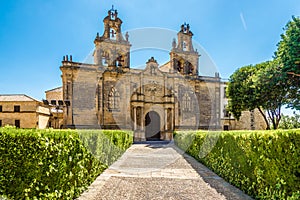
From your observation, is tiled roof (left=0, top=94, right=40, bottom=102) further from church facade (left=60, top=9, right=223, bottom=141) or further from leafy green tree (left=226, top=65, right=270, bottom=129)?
leafy green tree (left=226, top=65, right=270, bottom=129)

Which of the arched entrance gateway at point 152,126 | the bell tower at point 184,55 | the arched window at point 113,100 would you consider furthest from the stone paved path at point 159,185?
the bell tower at point 184,55

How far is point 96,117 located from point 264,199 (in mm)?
17088

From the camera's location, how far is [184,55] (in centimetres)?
2475

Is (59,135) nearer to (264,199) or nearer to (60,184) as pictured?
(60,184)

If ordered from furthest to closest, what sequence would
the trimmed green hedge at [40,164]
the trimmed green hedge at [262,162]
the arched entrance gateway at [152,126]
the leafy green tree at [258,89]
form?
the arched entrance gateway at [152,126] < the leafy green tree at [258,89] < the trimmed green hedge at [262,162] < the trimmed green hedge at [40,164]

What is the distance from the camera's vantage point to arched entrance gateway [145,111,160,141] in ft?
78.5

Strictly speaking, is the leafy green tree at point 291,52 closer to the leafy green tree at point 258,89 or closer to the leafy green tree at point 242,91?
the leafy green tree at point 258,89

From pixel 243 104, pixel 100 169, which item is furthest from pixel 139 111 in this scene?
pixel 100 169

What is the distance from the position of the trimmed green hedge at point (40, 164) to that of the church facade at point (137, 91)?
1512cm

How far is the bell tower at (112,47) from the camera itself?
20875 millimetres

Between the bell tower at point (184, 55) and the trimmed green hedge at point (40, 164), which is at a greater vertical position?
the bell tower at point (184, 55)

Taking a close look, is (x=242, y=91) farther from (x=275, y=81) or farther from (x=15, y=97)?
(x=15, y=97)

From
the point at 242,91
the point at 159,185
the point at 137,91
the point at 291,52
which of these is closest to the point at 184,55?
the point at 137,91

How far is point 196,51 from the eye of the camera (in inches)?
1001
